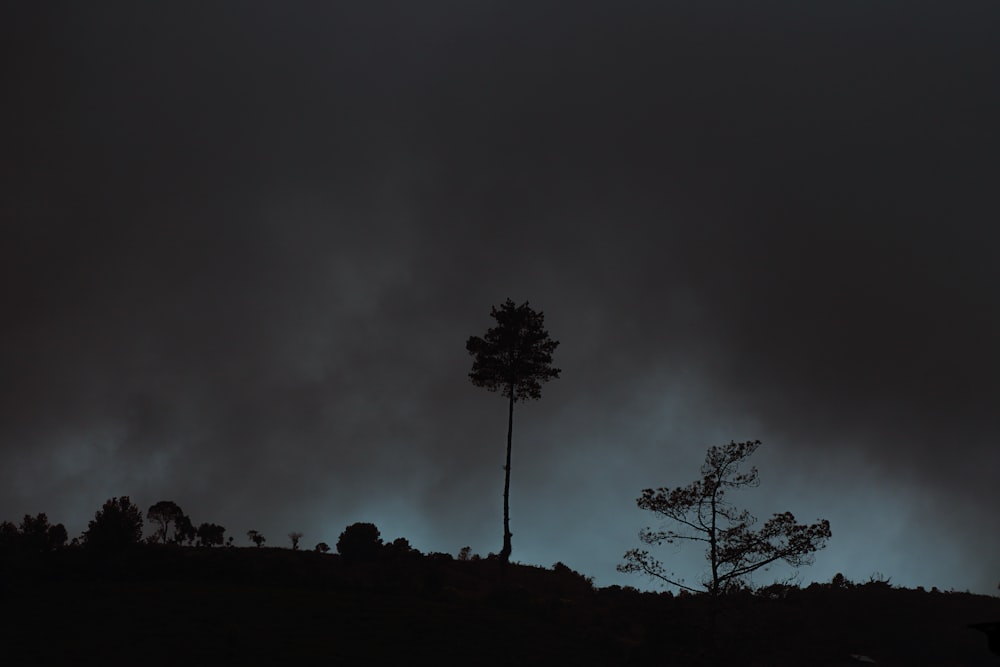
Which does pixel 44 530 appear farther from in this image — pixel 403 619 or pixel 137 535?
pixel 403 619

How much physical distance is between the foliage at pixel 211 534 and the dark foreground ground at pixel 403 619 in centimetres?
2318

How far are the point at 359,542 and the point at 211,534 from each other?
24041 mm

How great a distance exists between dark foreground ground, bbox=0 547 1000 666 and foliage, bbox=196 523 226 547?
2318 cm

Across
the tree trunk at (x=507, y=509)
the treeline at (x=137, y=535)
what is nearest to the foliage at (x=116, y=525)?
the treeline at (x=137, y=535)

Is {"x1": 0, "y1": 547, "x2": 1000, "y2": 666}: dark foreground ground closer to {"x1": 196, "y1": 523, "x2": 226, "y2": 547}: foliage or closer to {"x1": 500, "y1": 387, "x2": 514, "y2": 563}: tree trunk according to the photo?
{"x1": 500, "y1": 387, "x2": 514, "y2": 563}: tree trunk

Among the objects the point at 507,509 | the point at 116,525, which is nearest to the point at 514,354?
the point at 507,509

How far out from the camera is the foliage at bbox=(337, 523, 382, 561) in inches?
2277

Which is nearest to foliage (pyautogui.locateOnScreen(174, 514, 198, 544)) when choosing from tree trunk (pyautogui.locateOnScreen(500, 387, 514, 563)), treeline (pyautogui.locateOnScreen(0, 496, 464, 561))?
treeline (pyautogui.locateOnScreen(0, 496, 464, 561))

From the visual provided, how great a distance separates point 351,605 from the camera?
38.2m

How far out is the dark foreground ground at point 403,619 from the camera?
30.3 meters

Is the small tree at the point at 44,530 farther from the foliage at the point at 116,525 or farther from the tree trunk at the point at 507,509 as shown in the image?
the tree trunk at the point at 507,509

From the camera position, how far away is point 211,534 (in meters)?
74.3

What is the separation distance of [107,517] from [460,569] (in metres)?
30.8

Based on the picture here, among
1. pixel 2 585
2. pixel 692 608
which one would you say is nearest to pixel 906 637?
pixel 692 608
